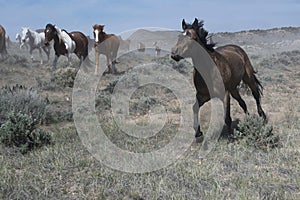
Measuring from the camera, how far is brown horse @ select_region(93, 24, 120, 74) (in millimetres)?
16281

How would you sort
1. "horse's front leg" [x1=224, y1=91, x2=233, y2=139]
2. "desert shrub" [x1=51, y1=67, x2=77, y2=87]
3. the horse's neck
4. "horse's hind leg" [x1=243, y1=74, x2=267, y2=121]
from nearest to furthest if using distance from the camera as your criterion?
"horse's front leg" [x1=224, y1=91, x2=233, y2=139], "horse's hind leg" [x1=243, y1=74, x2=267, y2=121], "desert shrub" [x1=51, y1=67, x2=77, y2=87], the horse's neck

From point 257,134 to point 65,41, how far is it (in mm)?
11815

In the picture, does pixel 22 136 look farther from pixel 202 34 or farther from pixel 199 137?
pixel 202 34

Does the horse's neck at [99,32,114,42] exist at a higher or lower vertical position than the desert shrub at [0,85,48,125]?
higher

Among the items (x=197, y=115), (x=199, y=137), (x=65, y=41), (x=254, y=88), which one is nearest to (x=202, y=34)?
(x=197, y=115)

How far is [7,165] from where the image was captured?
5.24 meters

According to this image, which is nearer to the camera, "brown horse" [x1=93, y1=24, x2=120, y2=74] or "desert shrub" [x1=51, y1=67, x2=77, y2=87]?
"desert shrub" [x1=51, y1=67, x2=77, y2=87]

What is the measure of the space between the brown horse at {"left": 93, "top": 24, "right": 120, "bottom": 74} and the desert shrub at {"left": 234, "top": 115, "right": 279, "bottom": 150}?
10266mm

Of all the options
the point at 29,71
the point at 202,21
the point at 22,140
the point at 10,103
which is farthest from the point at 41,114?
the point at 29,71

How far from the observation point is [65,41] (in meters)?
16.4

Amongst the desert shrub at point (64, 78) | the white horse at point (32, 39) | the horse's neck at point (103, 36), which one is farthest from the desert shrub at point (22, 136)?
the white horse at point (32, 39)

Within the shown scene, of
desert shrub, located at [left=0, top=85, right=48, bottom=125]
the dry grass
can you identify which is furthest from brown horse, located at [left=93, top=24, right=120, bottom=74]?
the dry grass

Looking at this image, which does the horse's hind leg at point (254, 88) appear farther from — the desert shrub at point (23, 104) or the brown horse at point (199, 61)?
the desert shrub at point (23, 104)

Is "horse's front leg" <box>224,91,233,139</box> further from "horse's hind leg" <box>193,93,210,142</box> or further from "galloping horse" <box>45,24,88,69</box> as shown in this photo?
"galloping horse" <box>45,24,88,69</box>
